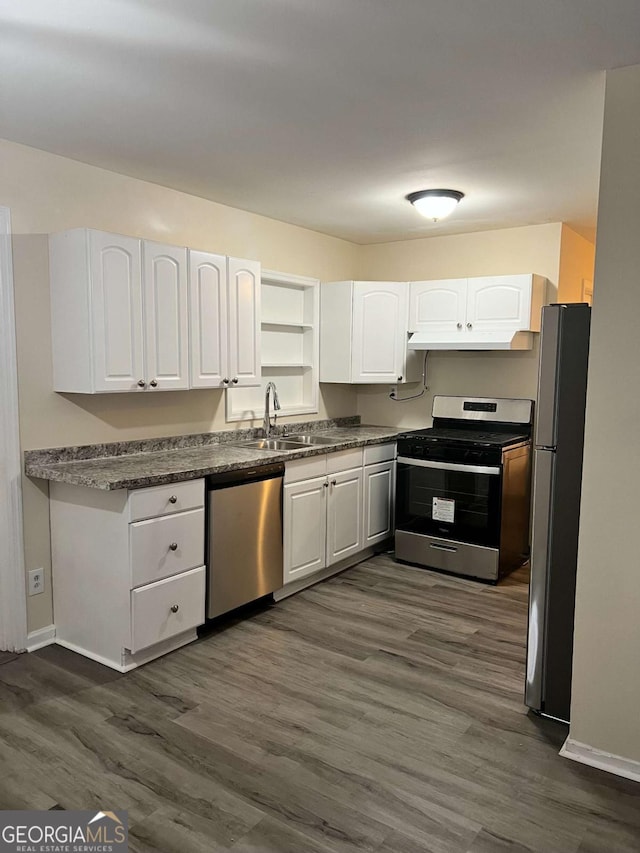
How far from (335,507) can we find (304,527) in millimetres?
354

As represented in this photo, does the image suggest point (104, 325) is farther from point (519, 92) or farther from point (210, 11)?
point (519, 92)

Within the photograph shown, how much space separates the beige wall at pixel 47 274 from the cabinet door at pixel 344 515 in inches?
34.7

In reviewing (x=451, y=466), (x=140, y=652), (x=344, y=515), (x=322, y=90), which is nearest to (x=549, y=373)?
(x=322, y=90)

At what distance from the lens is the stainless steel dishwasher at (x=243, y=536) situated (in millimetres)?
3291

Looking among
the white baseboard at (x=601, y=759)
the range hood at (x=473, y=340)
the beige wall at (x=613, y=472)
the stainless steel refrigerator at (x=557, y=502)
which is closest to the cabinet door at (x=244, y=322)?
the range hood at (x=473, y=340)

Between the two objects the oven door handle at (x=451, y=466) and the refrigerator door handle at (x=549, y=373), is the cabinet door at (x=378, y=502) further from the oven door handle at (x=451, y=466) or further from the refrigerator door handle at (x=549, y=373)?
the refrigerator door handle at (x=549, y=373)

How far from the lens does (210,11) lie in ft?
6.00

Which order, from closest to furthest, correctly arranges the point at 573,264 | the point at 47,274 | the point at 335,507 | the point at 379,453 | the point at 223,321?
1. the point at 47,274
2. the point at 223,321
3. the point at 335,507
4. the point at 379,453
5. the point at 573,264

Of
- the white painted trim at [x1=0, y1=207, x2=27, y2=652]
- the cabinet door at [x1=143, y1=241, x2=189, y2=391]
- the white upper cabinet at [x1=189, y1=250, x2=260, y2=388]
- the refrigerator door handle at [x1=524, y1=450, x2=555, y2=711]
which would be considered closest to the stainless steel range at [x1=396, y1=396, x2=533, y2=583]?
the white upper cabinet at [x1=189, y1=250, x2=260, y2=388]

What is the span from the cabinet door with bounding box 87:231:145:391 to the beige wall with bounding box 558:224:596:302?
2.99m

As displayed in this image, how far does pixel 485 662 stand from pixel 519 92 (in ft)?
8.20

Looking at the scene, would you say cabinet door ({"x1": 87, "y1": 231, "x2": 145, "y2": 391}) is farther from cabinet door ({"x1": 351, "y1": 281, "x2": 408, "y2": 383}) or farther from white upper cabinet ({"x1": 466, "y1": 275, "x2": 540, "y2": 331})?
white upper cabinet ({"x1": 466, "y1": 275, "x2": 540, "y2": 331})

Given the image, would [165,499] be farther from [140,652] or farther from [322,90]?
[322,90]

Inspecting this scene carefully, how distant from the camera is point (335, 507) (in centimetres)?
421
